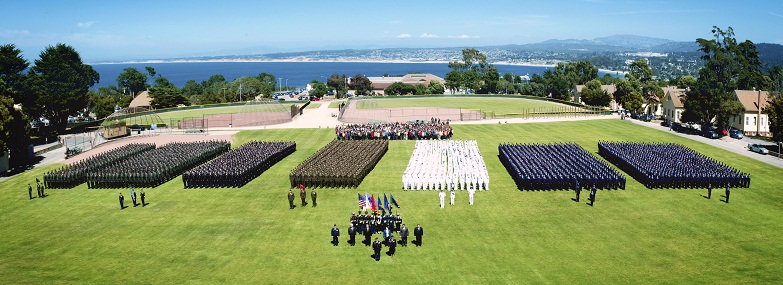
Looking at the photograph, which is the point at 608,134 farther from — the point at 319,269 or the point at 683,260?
the point at 319,269

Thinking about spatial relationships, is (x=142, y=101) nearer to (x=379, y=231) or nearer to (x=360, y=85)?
(x=360, y=85)

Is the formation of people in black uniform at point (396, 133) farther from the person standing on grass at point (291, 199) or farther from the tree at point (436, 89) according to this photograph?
the tree at point (436, 89)

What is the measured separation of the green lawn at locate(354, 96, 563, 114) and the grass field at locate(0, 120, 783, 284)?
44777 millimetres

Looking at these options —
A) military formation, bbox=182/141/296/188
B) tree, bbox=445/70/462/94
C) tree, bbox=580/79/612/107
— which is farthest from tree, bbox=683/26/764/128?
tree, bbox=445/70/462/94

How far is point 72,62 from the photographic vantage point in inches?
2881

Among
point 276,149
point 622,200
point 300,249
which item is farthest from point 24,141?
point 622,200

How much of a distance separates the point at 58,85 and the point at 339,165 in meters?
52.4

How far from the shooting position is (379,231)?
2128cm

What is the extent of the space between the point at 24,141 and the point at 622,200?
133 feet

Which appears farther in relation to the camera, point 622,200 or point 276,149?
point 276,149

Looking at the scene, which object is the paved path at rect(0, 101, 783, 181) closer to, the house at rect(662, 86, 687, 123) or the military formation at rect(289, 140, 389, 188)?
the house at rect(662, 86, 687, 123)

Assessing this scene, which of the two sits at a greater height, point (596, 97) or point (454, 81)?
point (454, 81)

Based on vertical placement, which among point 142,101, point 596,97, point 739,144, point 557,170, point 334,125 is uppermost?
point 596,97

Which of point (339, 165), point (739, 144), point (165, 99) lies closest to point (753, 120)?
point (739, 144)
